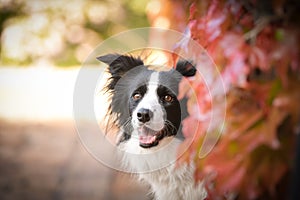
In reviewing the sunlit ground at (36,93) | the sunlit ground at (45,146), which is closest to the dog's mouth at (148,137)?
the sunlit ground at (45,146)

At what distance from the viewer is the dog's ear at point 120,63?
1.91m

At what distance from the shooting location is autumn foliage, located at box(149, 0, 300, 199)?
3.57 ft

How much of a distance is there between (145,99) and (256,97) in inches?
27.9

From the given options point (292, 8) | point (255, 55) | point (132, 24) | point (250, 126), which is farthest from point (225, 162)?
point (132, 24)

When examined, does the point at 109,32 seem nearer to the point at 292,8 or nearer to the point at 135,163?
the point at 135,163

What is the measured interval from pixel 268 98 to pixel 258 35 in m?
0.16

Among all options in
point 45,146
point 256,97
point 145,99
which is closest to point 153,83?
point 145,99

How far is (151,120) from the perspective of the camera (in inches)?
70.3

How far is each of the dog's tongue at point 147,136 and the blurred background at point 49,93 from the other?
73.8 inches

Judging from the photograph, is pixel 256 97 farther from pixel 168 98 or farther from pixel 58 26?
pixel 58 26

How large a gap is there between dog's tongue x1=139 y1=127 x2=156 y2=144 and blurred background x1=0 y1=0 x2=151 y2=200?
1.87m

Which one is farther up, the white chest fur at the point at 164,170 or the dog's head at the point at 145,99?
the dog's head at the point at 145,99

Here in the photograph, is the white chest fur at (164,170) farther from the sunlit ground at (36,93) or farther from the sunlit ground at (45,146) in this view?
the sunlit ground at (36,93)

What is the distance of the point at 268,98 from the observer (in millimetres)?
1140
